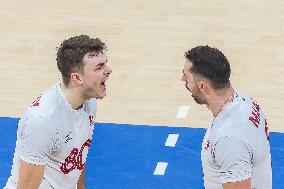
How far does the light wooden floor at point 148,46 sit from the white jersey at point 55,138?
3.59m

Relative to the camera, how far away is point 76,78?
254 inches

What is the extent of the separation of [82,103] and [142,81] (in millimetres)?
4717

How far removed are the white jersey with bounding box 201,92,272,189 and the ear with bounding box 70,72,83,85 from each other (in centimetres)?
115

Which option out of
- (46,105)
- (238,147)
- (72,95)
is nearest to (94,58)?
(72,95)

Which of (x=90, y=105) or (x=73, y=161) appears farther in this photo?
(x=90, y=105)

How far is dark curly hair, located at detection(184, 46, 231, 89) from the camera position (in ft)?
19.4

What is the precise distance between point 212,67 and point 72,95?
4.15 feet

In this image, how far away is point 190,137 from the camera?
389 inches

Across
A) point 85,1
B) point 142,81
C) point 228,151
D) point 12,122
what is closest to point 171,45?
point 142,81

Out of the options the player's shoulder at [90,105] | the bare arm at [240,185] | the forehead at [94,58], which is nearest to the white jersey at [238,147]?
the bare arm at [240,185]

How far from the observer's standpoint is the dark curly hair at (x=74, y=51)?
641cm

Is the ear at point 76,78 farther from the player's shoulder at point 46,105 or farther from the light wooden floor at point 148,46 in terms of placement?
the light wooden floor at point 148,46

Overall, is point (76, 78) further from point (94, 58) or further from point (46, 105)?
point (46, 105)

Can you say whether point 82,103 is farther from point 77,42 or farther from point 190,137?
point 190,137
